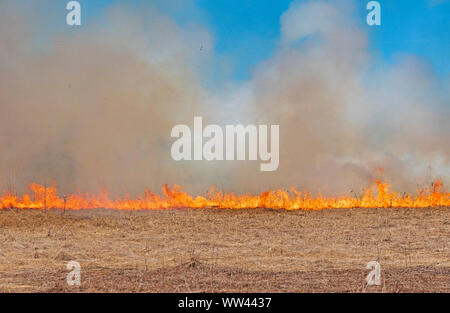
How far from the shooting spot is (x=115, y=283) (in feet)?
52.3

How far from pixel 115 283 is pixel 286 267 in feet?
19.8

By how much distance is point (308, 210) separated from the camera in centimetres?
3600

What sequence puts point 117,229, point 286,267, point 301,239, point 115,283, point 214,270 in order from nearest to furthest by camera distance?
point 115,283 → point 214,270 → point 286,267 → point 301,239 → point 117,229

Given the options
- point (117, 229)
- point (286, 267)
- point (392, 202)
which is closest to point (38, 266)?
point (286, 267)

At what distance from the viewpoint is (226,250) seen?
24.0 meters

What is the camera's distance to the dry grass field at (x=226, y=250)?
16.1 metres

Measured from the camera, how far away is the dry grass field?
16.1m

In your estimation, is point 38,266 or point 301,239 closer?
point 38,266

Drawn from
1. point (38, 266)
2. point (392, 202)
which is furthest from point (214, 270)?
point (392, 202)

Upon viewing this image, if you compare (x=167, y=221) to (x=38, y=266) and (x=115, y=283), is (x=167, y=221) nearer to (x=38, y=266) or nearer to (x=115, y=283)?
(x=38, y=266)
